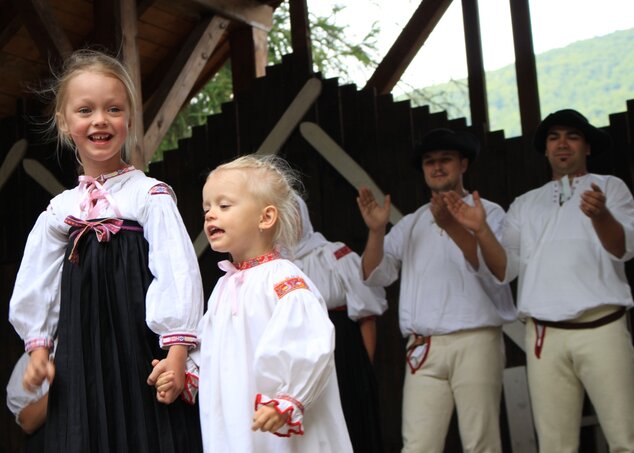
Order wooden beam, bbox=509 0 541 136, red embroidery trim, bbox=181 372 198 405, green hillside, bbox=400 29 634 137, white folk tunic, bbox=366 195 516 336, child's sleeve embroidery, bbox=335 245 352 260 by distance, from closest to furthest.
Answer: red embroidery trim, bbox=181 372 198 405 < white folk tunic, bbox=366 195 516 336 < child's sleeve embroidery, bbox=335 245 352 260 < wooden beam, bbox=509 0 541 136 < green hillside, bbox=400 29 634 137

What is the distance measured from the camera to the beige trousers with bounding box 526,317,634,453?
384 centimetres

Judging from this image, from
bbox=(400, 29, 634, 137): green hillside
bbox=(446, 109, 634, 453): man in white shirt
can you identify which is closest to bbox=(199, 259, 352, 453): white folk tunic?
bbox=(446, 109, 634, 453): man in white shirt

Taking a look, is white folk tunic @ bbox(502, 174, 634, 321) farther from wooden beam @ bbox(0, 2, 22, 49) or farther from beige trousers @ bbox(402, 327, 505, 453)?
wooden beam @ bbox(0, 2, 22, 49)

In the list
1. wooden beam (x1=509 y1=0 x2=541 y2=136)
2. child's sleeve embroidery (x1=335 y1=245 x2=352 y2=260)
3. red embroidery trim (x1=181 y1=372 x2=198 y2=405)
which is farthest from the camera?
wooden beam (x1=509 y1=0 x2=541 y2=136)

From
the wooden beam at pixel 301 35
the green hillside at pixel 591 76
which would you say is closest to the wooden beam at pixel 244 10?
the wooden beam at pixel 301 35

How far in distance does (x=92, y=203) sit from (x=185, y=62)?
406cm

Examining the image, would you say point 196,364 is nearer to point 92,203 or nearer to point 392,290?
point 92,203

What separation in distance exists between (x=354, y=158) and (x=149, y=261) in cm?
326

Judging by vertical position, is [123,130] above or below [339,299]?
above

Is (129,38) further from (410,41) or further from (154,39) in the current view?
(410,41)

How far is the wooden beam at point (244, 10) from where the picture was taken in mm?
6765

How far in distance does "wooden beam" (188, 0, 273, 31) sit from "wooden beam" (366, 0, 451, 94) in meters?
1.27

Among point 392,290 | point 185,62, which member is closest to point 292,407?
point 392,290

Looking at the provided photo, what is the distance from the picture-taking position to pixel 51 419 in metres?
2.71
